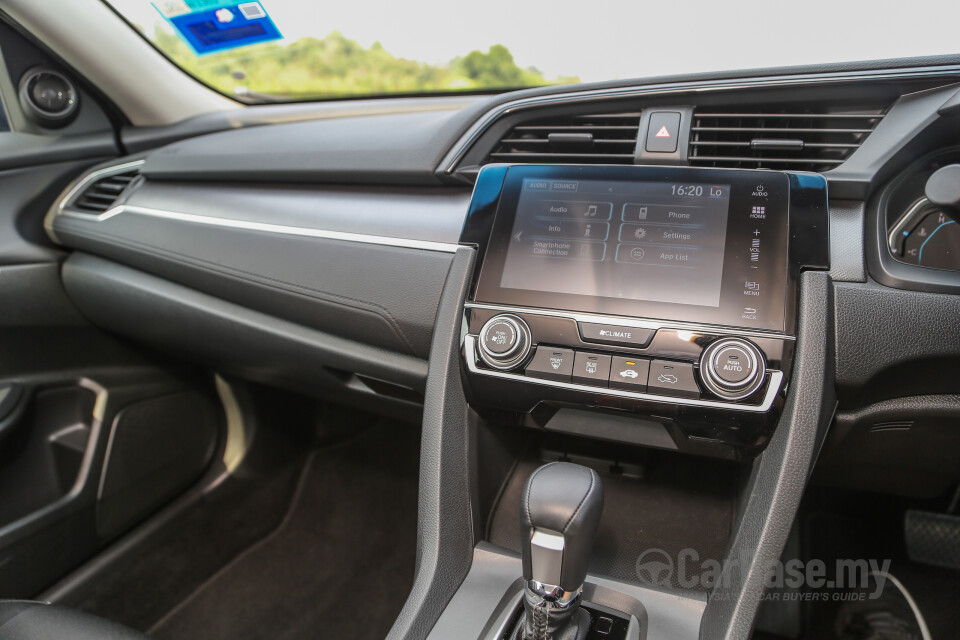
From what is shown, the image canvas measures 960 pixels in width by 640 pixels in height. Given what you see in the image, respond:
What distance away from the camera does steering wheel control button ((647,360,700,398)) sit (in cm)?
78

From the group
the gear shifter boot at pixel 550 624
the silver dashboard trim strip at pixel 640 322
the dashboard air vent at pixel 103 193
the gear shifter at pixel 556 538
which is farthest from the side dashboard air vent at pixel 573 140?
the dashboard air vent at pixel 103 193

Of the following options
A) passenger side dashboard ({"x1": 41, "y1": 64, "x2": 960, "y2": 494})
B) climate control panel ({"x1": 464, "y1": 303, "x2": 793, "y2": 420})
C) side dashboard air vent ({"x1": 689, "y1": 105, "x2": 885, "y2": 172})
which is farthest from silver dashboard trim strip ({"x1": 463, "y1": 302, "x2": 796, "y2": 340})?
side dashboard air vent ({"x1": 689, "y1": 105, "x2": 885, "y2": 172})

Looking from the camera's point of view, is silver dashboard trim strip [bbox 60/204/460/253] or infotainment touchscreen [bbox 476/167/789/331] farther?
silver dashboard trim strip [bbox 60/204/460/253]

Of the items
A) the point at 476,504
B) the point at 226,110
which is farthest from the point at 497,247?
the point at 226,110

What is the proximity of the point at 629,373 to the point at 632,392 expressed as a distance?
2 centimetres

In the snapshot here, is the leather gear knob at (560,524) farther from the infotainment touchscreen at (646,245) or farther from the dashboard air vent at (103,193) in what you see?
→ the dashboard air vent at (103,193)

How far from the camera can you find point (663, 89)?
0.94 m

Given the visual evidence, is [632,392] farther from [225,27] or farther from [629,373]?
[225,27]

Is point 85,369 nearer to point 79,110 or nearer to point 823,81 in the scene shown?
point 79,110

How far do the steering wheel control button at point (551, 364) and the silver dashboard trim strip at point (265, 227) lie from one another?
0.74ft

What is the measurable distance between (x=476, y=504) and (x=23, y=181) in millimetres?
1327

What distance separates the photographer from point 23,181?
151cm

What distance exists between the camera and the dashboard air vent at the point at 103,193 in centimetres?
151

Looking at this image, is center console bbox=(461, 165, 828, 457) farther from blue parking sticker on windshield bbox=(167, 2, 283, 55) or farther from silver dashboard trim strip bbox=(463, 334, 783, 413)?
blue parking sticker on windshield bbox=(167, 2, 283, 55)
